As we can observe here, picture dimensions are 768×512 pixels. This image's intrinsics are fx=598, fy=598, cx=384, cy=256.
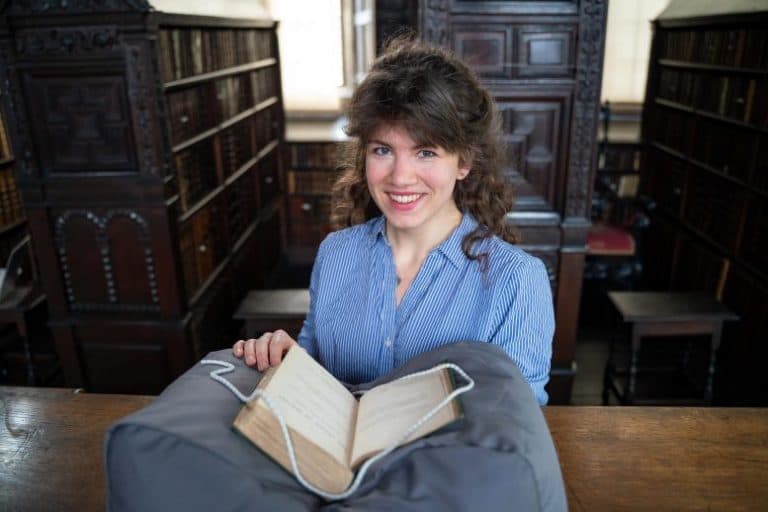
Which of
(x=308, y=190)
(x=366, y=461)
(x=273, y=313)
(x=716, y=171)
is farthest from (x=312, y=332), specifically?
(x=308, y=190)

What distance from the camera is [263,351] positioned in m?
0.90

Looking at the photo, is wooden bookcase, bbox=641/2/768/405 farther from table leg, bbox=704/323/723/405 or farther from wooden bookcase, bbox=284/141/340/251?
wooden bookcase, bbox=284/141/340/251

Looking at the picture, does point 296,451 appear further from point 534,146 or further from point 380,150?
point 534,146

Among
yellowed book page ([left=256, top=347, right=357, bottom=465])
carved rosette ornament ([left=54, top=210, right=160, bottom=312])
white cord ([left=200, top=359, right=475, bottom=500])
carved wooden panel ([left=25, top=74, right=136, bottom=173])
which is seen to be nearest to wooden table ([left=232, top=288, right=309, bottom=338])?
carved rosette ornament ([left=54, top=210, right=160, bottom=312])

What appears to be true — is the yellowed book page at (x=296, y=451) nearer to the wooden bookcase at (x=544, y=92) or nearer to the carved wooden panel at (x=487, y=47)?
the wooden bookcase at (x=544, y=92)

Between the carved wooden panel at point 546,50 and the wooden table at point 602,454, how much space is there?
185 cm

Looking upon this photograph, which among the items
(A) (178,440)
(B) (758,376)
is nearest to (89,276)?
(A) (178,440)

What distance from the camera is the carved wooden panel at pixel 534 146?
2.69 meters

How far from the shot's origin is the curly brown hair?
3.48ft

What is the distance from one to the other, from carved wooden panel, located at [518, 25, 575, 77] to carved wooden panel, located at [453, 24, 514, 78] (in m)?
0.06

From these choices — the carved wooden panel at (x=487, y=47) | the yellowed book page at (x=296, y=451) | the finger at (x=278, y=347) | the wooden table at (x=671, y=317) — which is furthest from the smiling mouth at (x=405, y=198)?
the wooden table at (x=671, y=317)

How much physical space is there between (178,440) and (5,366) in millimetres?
3639

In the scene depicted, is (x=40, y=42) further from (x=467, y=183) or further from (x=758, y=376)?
(x=758, y=376)

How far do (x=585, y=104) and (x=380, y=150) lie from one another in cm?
182
